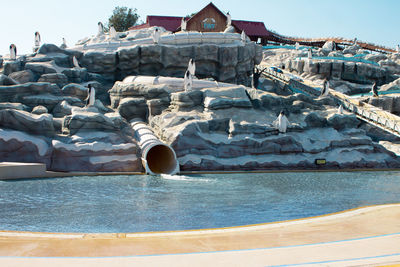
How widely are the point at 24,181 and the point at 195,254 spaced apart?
12.1 m

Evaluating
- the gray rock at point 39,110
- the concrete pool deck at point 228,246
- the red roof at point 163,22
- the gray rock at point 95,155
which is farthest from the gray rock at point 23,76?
the red roof at point 163,22

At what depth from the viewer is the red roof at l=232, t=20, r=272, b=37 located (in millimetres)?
57188

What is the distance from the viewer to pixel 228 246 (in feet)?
26.8

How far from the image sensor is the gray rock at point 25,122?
19.6 m

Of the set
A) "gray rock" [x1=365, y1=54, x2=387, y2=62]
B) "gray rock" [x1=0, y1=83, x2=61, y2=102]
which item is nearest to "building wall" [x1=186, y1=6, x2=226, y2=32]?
"gray rock" [x1=365, y1=54, x2=387, y2=62]

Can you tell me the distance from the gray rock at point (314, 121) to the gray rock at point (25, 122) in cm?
1339

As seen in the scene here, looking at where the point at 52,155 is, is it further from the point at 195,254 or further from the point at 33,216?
the point at 195,254

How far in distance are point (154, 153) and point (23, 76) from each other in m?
11.1

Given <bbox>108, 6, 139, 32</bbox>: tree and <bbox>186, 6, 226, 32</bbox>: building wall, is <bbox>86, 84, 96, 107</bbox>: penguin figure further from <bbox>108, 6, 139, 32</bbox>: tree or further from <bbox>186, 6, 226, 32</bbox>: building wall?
<bbox>108, 6, 139, 32</bbox>: tree

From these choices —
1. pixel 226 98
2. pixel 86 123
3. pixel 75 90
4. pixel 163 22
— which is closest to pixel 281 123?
pixel 226 98

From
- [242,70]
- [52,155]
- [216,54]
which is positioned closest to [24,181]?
[52,155]

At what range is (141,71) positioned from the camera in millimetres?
32875

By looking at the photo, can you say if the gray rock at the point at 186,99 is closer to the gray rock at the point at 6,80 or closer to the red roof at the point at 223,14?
the gray rock at the point at 6,80

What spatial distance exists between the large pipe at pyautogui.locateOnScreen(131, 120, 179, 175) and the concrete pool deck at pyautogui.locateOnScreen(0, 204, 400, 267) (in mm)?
10334
